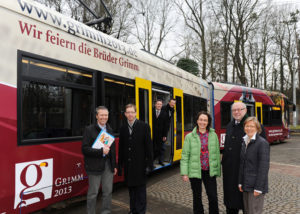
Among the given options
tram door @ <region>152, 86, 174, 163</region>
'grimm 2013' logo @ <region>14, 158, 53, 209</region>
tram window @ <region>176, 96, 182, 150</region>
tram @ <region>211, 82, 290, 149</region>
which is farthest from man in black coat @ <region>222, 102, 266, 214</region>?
tram @ <region>211, 82, 290, 149</region>

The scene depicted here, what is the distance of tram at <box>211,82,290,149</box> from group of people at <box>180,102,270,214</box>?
6980 mm

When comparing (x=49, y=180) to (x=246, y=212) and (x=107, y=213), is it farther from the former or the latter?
(x=246, y=212)

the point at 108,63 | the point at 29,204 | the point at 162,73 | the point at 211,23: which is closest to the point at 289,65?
the point at 211,23

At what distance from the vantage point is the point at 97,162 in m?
3.41

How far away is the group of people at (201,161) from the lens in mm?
2865

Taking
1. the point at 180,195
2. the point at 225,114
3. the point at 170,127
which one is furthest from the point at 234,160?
the point at 225,114

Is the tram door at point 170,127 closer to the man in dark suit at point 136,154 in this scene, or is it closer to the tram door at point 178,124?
the tram door at point 178,124

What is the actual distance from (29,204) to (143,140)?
1687 millimetres

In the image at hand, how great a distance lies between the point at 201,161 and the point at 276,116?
1183 centimetres

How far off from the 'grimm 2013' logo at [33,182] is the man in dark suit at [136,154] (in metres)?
1.06

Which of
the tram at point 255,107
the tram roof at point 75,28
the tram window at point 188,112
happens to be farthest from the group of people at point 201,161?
the tram at point 255,107

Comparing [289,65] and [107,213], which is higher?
[289,65]

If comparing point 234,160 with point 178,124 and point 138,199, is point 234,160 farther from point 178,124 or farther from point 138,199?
point 178,124

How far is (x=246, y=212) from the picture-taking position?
3029mm
